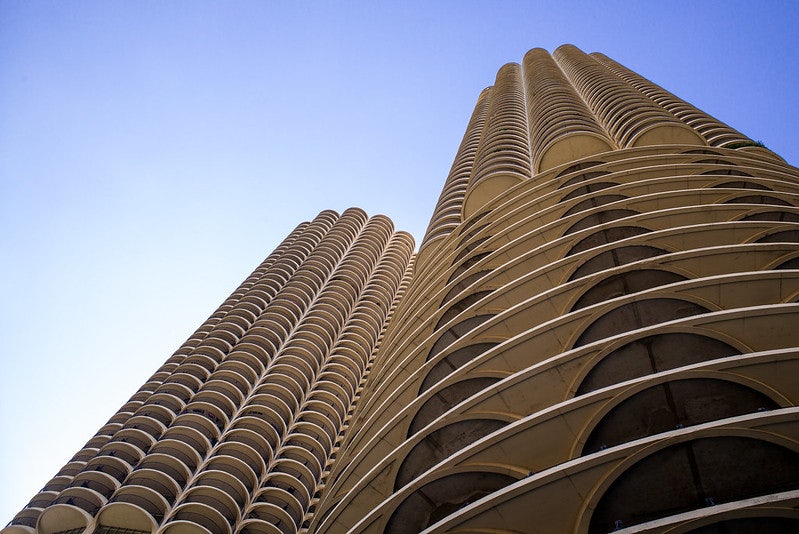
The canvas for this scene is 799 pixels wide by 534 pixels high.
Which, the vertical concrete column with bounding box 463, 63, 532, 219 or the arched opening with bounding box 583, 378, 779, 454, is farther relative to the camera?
the vertical concrete column with bounding box 463, 63, 532, 219

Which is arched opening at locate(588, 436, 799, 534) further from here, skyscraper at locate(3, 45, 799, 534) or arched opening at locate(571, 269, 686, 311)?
arched opening at locate(571, 269, 686, 311)

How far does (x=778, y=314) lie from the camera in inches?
474

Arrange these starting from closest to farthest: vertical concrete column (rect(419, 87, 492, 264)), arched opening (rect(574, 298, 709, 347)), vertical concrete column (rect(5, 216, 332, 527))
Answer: arched opening (rect(574, 298, 709, 347)), vertical concrete column (rect(5, 216, 332, 527)), vertical concrete column (rect(419, 87, 492, 264))

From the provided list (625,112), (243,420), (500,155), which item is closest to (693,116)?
(625,112)

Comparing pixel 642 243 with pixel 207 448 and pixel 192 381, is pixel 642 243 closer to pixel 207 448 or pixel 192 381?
pixel 207 448

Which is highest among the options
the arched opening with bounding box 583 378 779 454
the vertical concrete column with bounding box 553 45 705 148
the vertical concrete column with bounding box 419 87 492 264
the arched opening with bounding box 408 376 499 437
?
the vertical concrete column with bounding box 553 45 705 148

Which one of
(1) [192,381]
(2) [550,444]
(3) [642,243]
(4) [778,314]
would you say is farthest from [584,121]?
(1) [192,381]

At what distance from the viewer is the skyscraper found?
9539mm

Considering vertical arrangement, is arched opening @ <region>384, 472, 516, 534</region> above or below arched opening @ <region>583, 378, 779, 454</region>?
below

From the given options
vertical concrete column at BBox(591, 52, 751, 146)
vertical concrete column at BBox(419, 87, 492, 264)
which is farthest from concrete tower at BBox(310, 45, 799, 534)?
vertical concrete column at BBox(591, 52, 751, 146)

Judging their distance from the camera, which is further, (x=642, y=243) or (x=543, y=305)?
(x=642, y=243)

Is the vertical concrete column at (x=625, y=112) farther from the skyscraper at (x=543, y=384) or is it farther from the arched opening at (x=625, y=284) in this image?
the arched opening at (x=625, y=284)

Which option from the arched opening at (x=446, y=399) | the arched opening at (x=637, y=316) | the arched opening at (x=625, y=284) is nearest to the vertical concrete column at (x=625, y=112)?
the arched opening at (x=625, y=284)

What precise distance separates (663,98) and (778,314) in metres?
47.9
